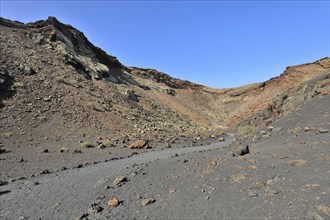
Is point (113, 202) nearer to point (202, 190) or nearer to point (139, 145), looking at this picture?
point (202, 190)

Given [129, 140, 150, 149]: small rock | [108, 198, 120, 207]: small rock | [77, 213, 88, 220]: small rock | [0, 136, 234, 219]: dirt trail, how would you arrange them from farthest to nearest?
[129, 140, 150, 149]: small rock
[0, 136, 234, 219]: dirt trail
[108, 198, 120, 207]: small rock
[77, 213, 88, 220]: small rock

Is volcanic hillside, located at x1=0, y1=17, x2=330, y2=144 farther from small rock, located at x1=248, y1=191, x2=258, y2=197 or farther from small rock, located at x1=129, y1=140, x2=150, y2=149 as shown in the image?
small rock, located at x1=248, y1=191, x2=258, y2=197

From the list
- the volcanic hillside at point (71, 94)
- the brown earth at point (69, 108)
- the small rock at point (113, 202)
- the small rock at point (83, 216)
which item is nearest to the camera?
the small rock at point (83, 216)

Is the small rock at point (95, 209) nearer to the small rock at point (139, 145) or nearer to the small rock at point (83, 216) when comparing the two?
the small rock at point (83, 216)

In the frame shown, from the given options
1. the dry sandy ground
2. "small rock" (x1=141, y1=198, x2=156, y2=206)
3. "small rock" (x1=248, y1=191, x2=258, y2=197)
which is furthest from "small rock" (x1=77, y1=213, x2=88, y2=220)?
"small rock" (x1=248, y1=191, x2=258, y2=197)

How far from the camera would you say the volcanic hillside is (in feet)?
69.4

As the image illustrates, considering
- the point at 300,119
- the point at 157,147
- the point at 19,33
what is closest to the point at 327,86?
the point at 300,119

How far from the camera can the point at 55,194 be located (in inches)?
396

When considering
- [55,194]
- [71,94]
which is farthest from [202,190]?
[71,94]

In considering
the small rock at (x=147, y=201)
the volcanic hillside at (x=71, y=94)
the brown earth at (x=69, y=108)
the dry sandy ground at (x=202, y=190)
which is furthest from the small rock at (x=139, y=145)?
the small rock at (x=147, y=201)

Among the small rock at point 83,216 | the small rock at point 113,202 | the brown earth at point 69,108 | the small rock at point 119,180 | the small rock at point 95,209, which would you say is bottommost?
the small rock at point 83,216

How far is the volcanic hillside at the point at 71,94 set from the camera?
69.4ft

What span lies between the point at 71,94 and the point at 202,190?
20.5 m

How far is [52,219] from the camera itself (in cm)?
791
